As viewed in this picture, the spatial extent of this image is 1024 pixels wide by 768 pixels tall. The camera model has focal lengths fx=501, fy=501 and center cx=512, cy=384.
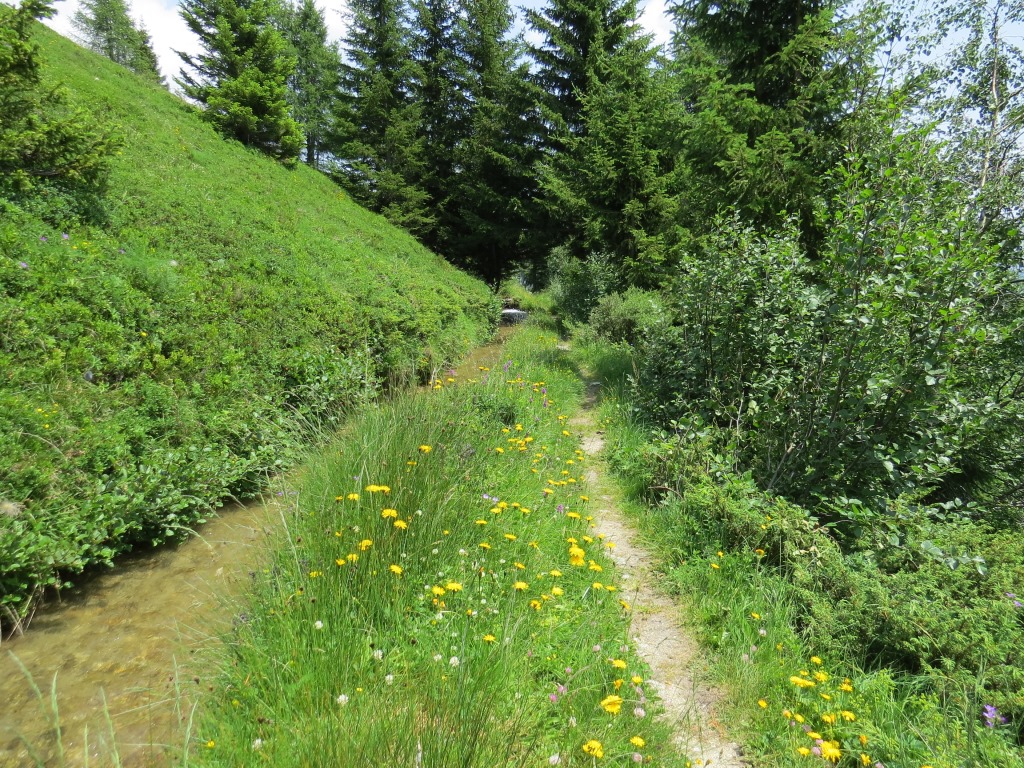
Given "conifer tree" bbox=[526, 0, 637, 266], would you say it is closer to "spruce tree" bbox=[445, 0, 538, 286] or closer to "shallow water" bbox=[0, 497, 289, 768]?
"spruce tree" bbox=[445, 0, 538, 286]

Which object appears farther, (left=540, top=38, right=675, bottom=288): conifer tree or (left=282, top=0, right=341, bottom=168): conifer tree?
(left=282, top=0, right=341, bottom=168): conifer tree

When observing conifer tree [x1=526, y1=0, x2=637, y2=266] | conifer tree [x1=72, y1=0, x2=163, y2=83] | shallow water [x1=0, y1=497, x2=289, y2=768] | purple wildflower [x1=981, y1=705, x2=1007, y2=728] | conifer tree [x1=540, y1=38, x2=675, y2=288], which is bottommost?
shallow water [x1=0, y1=497, x2=289, y2=768]

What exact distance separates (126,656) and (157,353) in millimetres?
3194

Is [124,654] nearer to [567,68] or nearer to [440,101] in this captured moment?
[567,68]

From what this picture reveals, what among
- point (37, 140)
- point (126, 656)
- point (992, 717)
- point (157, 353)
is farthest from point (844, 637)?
point (37, 140)

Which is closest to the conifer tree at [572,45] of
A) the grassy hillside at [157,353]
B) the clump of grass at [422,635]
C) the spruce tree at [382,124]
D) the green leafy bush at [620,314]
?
the spruce tree at [382,124]

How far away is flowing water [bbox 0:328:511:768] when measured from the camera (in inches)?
97.5

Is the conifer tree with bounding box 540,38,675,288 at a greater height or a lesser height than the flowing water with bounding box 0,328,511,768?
greater

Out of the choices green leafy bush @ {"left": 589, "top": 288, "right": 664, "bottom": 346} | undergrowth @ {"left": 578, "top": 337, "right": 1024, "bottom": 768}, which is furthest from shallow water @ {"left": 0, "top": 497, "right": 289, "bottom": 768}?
green leafy bush @ {"left": 589, "top": 288, "right": 664, "bottom": 346}

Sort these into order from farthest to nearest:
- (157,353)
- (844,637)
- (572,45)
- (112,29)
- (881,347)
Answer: (112,29) → (572,45) → (157,353) → (881,347) → (844,637)

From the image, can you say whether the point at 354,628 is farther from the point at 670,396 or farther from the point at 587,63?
the point at 587,63

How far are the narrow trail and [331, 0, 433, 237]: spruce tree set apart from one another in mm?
19214

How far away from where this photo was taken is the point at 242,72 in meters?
16.0

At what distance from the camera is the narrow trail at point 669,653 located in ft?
8.08
